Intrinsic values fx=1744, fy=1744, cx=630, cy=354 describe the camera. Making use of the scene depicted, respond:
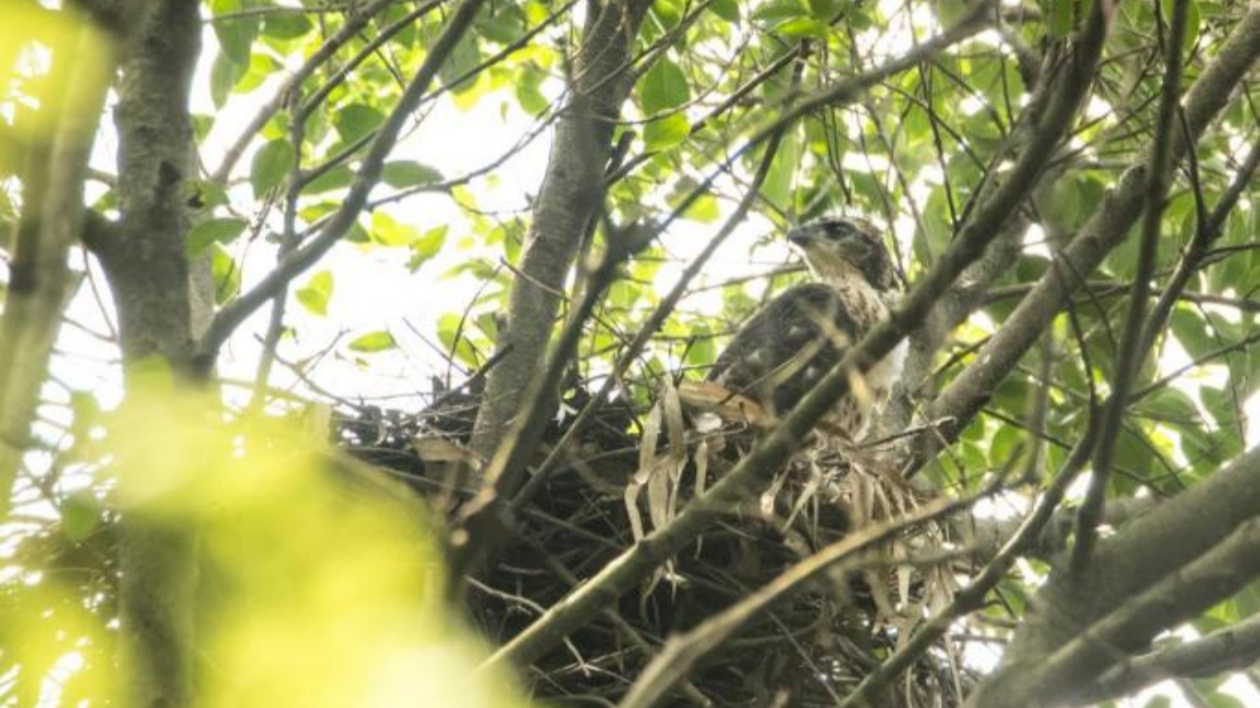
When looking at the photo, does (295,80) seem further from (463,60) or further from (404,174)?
(463,60)

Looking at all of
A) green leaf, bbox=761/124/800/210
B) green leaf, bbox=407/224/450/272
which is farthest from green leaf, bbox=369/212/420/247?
green leaf, bbox=761/124/800/210

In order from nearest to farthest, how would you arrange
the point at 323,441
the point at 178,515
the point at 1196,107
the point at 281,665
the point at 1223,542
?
1. the point at 281,665
2. the point at 178,515
3. the point at 1223,542
4. the point at 323,441
5. the point at 1196,107

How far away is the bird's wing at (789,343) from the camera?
5148mm

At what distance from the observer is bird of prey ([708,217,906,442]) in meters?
5.07

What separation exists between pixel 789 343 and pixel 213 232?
232 centimetres

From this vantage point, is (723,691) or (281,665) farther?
(723,691)

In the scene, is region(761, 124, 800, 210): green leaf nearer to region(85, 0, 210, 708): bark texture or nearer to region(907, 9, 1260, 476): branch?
region(907, 9, 1260, 476): branch

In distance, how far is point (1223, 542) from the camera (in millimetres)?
2961

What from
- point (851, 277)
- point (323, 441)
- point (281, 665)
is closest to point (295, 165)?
point (323, 441)

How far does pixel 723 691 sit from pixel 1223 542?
1.51 m

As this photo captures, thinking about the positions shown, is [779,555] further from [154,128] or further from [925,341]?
[154,128]

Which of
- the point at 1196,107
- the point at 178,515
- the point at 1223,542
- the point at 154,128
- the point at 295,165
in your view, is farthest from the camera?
the point at 1196,107

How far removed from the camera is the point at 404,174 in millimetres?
3703

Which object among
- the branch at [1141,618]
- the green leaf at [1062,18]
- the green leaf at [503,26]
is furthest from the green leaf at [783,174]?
the branch at [1141,618]
